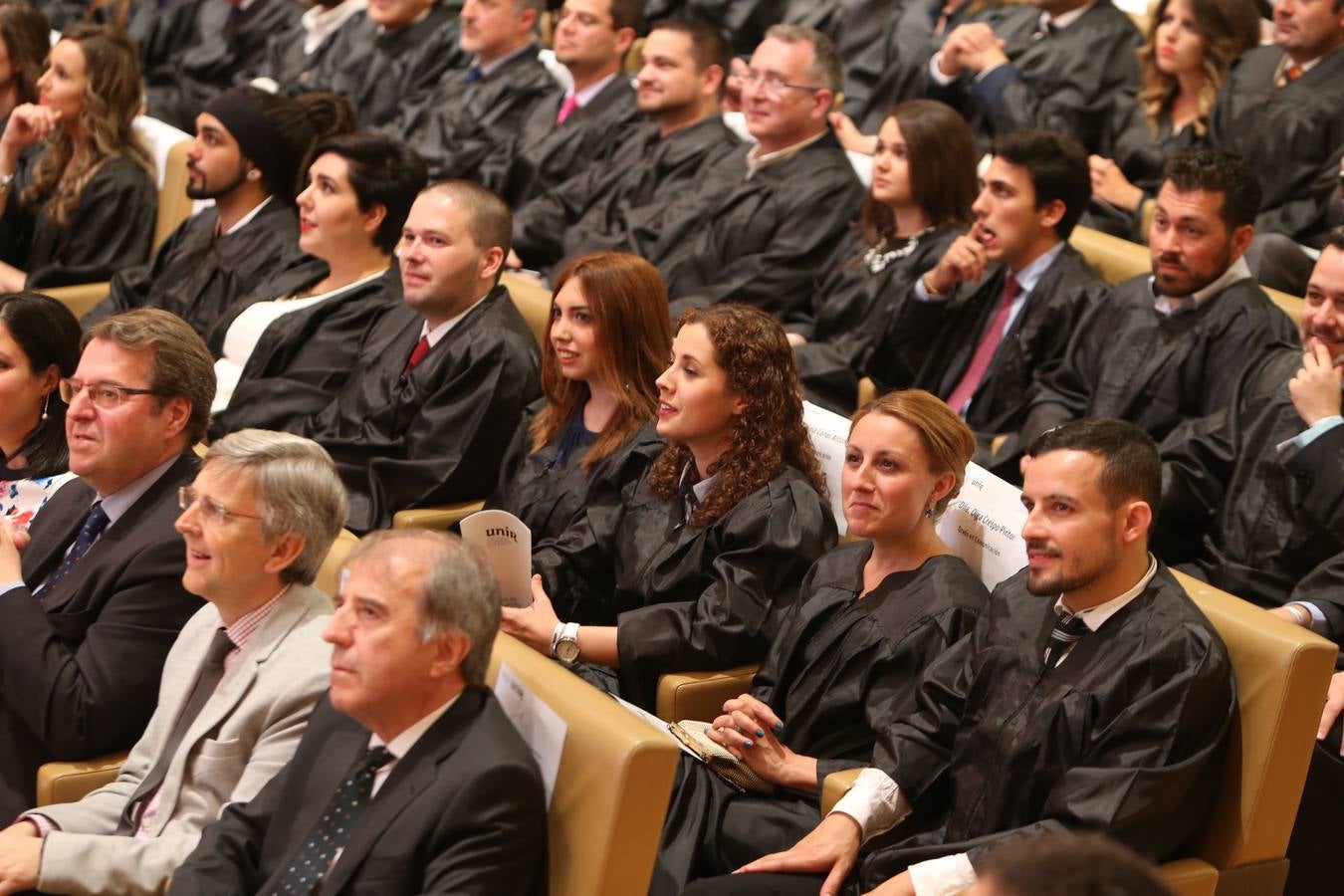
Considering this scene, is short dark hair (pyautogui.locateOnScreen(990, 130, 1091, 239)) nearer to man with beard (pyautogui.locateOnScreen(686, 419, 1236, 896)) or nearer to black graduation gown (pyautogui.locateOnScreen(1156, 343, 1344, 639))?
black graduation gown (pyautogui.locateOnScreen(1156, 343, 1344, 639))

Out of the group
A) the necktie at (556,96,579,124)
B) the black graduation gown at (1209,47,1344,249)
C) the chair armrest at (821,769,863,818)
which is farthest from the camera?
the necktie at (556,96,579,124)

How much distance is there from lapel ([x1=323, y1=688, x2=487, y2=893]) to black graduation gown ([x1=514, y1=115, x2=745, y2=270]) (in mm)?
3204

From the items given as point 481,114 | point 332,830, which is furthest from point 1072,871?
point 481,114

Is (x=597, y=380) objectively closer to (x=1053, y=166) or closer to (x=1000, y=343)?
(x=1000, y=343)

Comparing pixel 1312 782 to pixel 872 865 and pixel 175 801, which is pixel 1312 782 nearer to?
pixel 872 865

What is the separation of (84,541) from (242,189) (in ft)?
6.87

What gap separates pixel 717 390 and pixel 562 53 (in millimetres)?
3112

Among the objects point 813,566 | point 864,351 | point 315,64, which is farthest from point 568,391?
point 315,64

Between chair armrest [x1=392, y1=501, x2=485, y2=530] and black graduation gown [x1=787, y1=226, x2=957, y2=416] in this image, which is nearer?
chair armrest [x1=392, y1=501, x2=485, y2=530]

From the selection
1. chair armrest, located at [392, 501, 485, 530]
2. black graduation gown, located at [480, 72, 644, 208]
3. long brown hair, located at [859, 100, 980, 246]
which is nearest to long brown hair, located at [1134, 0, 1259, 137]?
long brown hair, located at [859, 100, 980, 246]

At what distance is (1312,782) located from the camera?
120 inches

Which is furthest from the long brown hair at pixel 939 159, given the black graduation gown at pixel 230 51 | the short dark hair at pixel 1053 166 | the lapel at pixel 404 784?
the black graduation gown at pixel 230 51

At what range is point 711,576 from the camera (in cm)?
Answer: 340

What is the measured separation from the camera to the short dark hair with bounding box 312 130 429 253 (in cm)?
452
